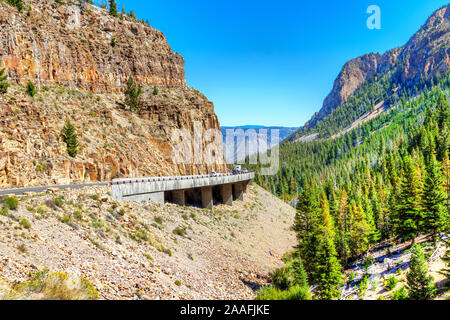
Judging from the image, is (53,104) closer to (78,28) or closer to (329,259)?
(78,28)

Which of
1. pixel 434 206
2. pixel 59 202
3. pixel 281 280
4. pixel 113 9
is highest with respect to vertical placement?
pixel 113 9

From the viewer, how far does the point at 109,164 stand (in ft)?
105

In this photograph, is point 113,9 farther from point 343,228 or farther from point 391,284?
point 391,284

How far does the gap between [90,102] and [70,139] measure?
1180 cm

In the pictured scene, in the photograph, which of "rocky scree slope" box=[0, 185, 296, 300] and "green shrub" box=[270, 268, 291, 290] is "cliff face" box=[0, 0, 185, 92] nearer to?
"rocky scree slope" box=[0, 185, 296, 300]

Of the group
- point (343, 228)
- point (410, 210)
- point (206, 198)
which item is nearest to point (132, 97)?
point (206, 198)

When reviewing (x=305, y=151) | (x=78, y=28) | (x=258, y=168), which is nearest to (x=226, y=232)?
(x=78, y=28)

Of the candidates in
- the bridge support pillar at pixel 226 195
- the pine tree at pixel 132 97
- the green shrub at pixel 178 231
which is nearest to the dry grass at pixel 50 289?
the green shrub at pixel 178 231

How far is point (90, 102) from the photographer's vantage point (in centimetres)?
3800

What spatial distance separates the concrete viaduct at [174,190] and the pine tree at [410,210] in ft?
74.9

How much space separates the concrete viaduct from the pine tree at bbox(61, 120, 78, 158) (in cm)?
543

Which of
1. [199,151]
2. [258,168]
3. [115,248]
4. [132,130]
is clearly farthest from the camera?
[258,168]
